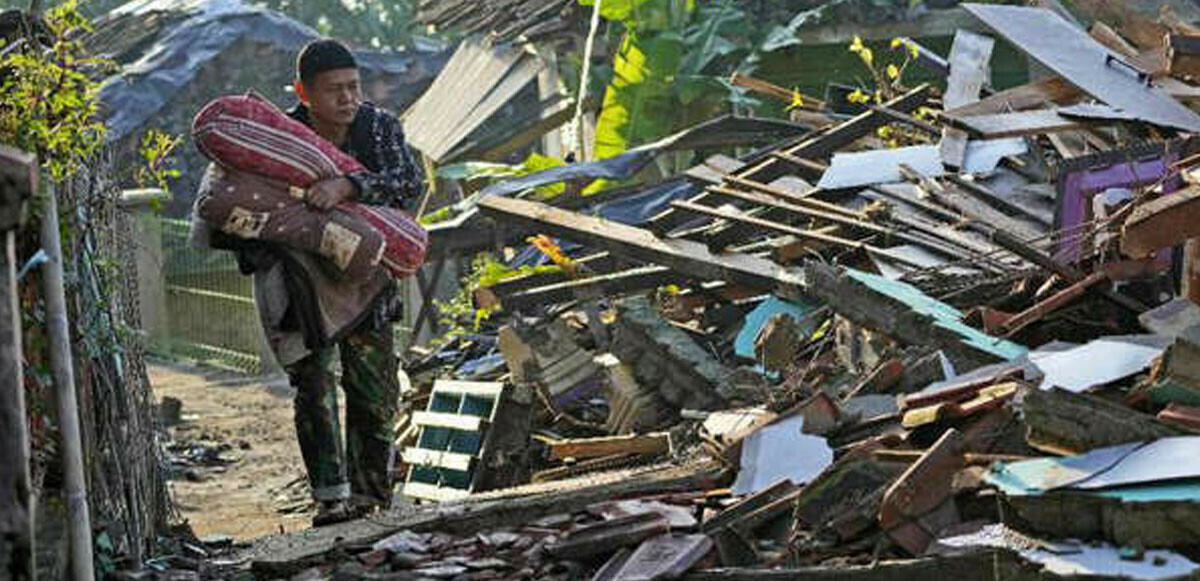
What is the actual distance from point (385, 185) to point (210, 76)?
2060 centimetres

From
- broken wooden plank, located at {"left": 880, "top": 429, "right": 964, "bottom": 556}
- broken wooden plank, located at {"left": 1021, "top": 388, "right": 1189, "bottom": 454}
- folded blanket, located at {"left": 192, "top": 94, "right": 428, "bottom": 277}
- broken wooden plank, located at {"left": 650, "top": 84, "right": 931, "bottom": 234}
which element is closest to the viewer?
broken wooden plank, located at {"left": 1021, "top": 388, "right": 1189, "bottom": 454}

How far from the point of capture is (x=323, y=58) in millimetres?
8055

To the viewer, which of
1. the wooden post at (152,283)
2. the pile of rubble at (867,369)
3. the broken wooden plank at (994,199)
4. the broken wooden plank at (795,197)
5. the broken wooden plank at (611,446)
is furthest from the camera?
the wooden post at (152,283)

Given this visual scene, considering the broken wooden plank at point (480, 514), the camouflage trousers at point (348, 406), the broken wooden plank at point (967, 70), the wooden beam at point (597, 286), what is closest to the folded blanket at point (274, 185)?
the camouflage trousers at point (348, 406)

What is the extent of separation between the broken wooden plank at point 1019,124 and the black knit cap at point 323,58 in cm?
366

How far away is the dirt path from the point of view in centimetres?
1136

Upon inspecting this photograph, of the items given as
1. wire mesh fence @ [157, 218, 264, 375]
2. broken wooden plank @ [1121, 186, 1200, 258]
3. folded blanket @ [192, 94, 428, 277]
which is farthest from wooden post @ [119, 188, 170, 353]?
broken wooden plank @ [1121, 186, 1200, 258]

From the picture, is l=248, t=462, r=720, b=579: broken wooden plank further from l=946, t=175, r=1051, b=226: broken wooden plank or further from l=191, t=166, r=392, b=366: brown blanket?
l=946, t=175, r=1051, b=226: broken wooden plank

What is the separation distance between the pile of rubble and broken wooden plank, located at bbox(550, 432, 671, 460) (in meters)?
0.01

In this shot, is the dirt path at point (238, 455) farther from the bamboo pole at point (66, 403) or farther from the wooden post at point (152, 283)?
the bamboo pole at point (66, 403)

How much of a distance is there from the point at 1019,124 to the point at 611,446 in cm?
263

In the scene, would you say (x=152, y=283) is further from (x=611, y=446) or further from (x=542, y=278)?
(x=611, y=446)

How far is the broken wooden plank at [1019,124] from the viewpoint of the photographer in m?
10.3

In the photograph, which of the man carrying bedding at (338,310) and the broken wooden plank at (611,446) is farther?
the broken wooden plank at (611,446)
